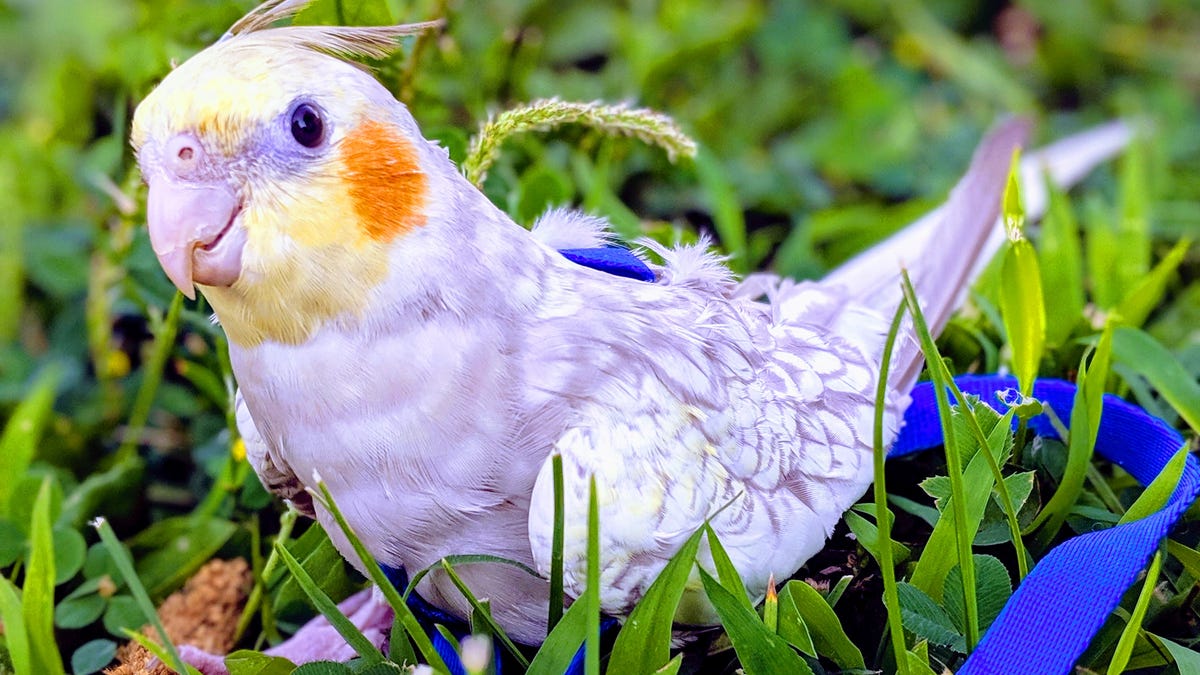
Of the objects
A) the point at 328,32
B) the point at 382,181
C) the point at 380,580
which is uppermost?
the point at 328,32

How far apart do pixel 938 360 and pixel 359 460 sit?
56cm

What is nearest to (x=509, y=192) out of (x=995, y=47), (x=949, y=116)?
(x=949, y=116)

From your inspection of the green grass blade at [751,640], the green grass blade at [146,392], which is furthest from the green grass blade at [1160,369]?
the green grass blade at [146,392]

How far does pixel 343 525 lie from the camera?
0.96 metres

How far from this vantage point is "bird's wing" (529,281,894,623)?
38.1 inches

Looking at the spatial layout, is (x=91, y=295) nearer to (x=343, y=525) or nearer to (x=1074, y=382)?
(x=343, y=525)

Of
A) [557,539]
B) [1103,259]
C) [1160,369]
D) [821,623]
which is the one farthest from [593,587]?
[1103,259]

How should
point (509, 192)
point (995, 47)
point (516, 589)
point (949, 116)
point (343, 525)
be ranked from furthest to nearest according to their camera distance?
point (995, 47), point (949, 116), point (509, 192), point (516, 589), point (343, 525)

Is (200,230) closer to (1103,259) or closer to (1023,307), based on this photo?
(1023,307)

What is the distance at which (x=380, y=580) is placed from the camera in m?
0.97

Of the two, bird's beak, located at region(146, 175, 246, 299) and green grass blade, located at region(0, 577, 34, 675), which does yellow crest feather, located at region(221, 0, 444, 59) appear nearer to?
bird's beak, located at region(146, 175, 246, 299)

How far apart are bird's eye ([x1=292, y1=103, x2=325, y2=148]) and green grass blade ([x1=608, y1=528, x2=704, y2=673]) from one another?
487 mm

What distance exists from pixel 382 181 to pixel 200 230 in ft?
0.52

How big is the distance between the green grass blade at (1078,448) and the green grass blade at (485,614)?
596 mm
